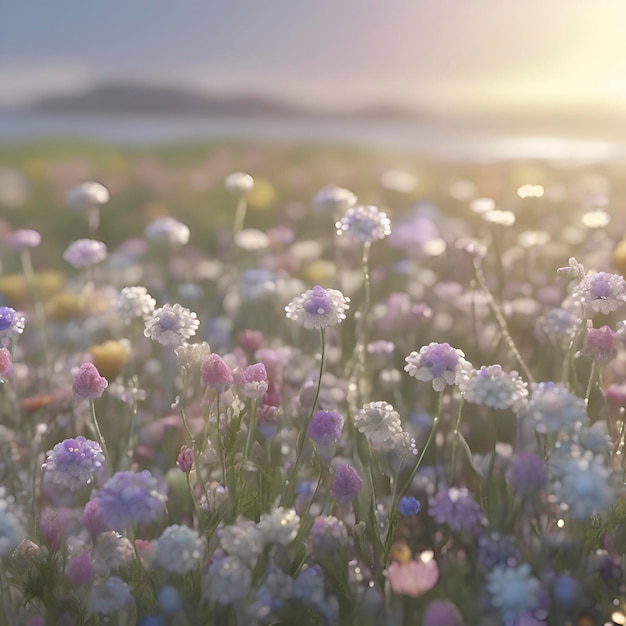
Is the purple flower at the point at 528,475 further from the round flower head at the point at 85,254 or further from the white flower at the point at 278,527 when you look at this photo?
the round flower head at the point at 85,254

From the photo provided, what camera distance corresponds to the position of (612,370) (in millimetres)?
1933

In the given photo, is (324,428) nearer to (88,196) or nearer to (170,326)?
(170,326)

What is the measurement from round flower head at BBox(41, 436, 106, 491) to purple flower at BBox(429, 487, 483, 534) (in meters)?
0.47

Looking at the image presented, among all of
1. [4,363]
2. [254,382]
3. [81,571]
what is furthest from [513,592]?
[4,363]

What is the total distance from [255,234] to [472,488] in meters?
1.13

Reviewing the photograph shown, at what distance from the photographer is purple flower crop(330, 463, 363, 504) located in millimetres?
1317

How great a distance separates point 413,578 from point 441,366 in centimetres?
31

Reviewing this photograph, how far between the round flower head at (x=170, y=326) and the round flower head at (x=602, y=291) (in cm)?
57

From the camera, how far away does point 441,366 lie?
1307 mm

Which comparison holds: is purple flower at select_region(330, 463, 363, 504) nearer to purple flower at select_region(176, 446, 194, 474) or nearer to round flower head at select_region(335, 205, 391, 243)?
purple flower at select_region(176, 446, 194, 474)

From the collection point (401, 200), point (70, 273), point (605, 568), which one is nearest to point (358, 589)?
point (605, 568)

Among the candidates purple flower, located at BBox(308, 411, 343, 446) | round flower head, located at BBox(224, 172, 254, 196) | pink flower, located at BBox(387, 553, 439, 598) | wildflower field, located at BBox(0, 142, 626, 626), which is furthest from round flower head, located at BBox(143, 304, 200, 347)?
round flower head, located at BBox(224, 172, 254, 196)

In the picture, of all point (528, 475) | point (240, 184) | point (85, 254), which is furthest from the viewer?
point (240, 184)

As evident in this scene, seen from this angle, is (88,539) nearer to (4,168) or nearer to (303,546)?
(303,546)
